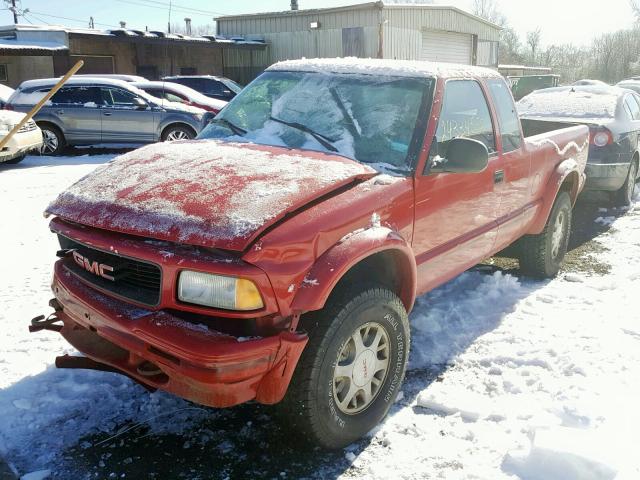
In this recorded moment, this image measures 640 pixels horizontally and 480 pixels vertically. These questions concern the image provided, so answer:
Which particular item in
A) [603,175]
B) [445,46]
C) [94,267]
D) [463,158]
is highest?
[445,46]

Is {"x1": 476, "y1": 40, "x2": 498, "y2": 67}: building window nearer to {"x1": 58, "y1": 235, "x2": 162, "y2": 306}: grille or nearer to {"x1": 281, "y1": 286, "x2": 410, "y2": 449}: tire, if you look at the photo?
{"x1": 281, "y1": 286, "x2": 410, "y2": 449}: tire

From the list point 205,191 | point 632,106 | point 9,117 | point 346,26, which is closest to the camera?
point 205,191

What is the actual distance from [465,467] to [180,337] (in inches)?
58.9

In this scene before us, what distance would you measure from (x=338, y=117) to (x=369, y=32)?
800 inches

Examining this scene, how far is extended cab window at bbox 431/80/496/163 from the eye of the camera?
3672 millimetres

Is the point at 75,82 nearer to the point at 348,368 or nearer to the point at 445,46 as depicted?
the point at 348,368

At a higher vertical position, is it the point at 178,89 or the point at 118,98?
the point at 178,89

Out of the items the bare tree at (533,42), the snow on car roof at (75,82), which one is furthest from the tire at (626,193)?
the bare tree at (533,42)

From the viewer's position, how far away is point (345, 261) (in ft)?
8.77

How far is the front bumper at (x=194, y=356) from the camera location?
239 cm

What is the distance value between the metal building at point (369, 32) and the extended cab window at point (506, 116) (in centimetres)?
1854

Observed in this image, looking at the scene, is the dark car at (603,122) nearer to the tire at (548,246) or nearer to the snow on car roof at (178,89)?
the tire at (548,246)

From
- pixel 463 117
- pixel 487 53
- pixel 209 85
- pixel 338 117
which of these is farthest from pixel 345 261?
pixel 487 53

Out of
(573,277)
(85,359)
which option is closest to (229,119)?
(85,359)
